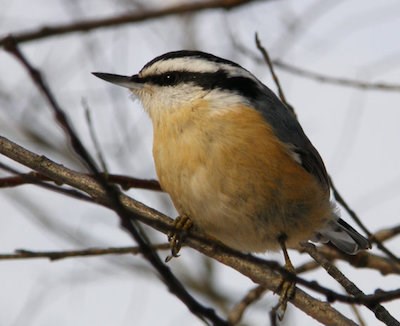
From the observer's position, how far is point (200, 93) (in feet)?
11.0

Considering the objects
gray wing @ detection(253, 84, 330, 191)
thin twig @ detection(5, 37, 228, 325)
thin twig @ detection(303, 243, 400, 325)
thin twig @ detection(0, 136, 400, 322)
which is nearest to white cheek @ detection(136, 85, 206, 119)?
gray wing @ detection(253, 84, 330, 191)

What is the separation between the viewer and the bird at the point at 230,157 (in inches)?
120

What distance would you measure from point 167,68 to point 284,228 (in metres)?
0.92

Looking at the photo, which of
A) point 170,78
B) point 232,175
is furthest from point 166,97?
point 232,175

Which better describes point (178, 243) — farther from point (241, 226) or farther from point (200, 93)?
point (200, 93)

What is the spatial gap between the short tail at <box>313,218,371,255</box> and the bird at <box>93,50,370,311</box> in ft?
0.09

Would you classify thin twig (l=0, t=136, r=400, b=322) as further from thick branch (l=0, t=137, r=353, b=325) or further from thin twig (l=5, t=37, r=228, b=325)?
thin twig (l=5, t=37, r=228, b=325)

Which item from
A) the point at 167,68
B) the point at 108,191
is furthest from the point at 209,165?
the point at 108,191

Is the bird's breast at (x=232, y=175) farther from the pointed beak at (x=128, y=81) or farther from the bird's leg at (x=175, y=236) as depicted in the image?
the pointed beak at (x=128, y=81)

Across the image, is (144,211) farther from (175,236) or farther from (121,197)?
(175,236)

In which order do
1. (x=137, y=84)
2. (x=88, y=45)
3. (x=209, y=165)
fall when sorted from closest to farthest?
(x=209, y=165) < (x=137, y=84) < (x=88, y=45)

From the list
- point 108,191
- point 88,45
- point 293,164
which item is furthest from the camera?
point 88,45

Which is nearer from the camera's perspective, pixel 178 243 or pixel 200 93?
pixel 178 243

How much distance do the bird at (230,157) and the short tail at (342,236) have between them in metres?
0.03
